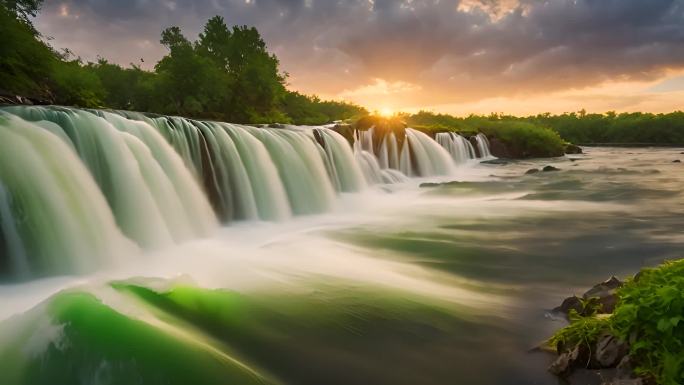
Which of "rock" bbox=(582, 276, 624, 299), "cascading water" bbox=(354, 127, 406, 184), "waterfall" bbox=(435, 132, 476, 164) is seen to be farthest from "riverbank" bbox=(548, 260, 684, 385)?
"waterfall" bbox=(435, 132, 476, 164)

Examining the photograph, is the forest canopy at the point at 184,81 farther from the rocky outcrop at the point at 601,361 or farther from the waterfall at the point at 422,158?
the rocky outcrop at the point at 601,361

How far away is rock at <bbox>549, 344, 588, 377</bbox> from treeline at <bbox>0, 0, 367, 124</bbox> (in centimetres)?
1671

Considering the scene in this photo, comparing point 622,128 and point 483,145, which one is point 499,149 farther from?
point 622,128

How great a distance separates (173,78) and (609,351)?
38.3 meters

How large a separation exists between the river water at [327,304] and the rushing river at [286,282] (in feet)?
0.07

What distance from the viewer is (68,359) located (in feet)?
9.95

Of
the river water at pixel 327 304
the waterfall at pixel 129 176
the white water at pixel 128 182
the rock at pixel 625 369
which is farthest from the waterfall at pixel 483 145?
the rock at pixel 625 369

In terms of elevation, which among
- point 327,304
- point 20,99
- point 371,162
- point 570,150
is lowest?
point 570,150

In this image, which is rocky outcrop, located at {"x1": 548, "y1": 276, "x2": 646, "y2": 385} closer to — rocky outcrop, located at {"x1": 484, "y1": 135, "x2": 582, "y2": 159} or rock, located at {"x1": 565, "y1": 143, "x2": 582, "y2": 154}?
rocky outcrop, located at {"x1": 484, "y1": 135, "x2": 582, "y2": 159}

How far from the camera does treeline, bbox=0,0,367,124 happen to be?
50.2 feet

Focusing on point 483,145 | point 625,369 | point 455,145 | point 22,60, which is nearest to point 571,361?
point 625,369

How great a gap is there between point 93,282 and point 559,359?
520 centimetres

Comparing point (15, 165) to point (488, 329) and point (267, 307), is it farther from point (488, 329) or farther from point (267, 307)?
point (488, 329)

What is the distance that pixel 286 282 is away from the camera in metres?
5.80
